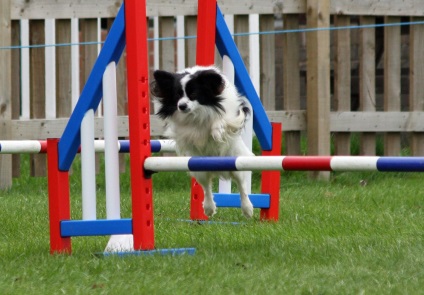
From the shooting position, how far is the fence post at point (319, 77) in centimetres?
914

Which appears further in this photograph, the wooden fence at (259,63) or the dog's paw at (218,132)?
the wooden fence at (259,63)

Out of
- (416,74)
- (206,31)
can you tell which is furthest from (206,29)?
(416,74)

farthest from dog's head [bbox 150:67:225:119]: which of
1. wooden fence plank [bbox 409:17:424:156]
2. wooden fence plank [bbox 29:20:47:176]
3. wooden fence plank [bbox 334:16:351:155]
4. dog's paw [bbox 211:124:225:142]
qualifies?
wooden fence plank [bbox 409:17:424:156]

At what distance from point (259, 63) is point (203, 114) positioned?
12.6ft

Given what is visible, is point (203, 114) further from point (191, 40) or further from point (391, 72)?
point (391, 72)

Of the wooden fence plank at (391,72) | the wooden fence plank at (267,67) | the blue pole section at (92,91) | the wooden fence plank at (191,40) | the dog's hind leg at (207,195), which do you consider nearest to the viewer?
the blue pole section at (92,91)

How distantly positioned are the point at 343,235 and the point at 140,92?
1476mm

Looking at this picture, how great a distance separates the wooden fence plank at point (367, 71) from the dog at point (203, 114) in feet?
12.4

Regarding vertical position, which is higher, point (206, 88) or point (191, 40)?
point (191, 40)

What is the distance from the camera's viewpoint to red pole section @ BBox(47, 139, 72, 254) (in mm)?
4973

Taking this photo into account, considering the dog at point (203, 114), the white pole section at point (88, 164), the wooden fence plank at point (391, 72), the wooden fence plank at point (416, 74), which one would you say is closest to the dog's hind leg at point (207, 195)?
the dog at point (203, 114)

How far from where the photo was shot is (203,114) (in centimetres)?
570

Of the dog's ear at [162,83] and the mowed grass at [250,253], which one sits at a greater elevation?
the dog's ear at [162,83]

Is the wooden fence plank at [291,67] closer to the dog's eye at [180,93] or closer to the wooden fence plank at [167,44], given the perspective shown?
the wooden fence plank at [167,44]
